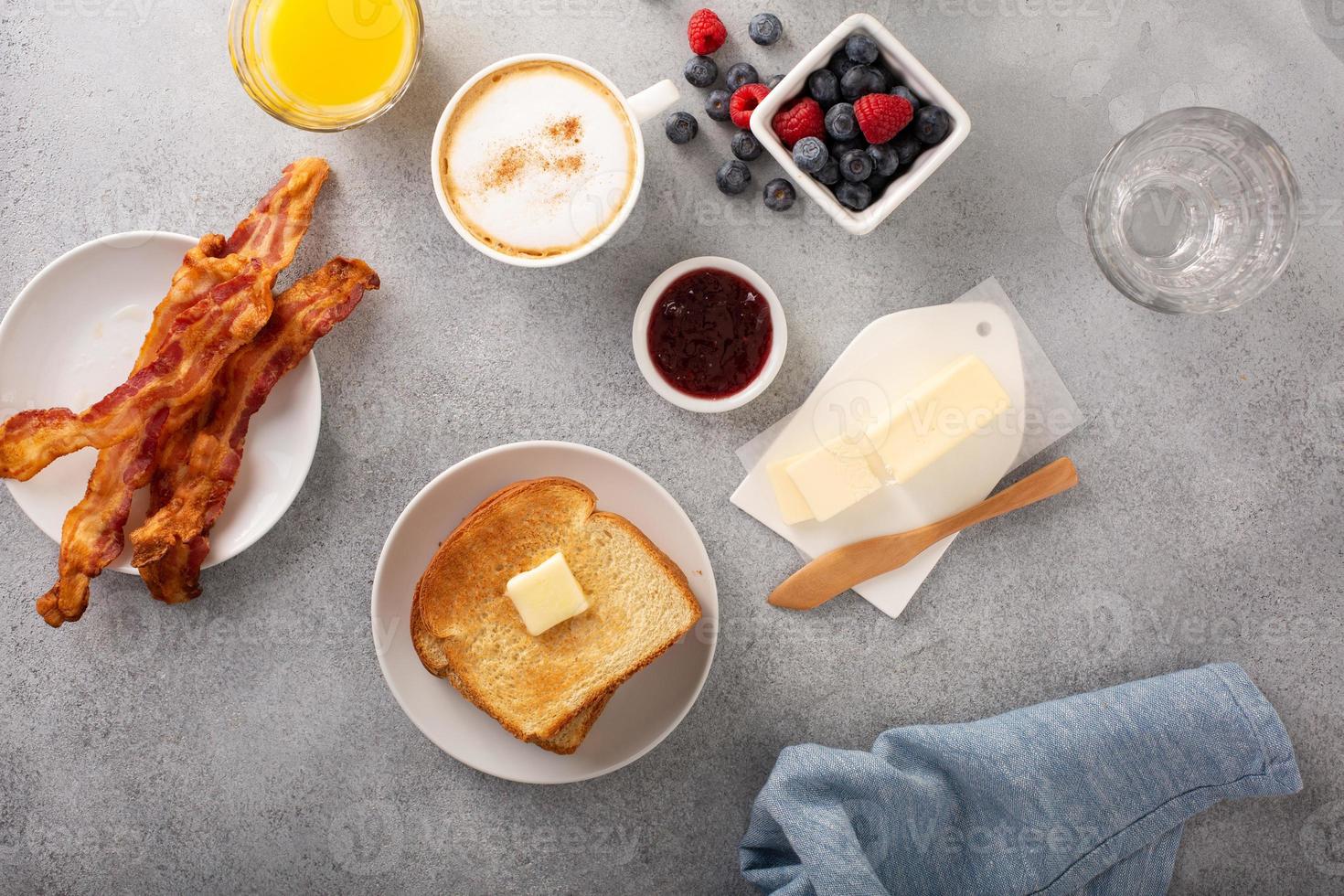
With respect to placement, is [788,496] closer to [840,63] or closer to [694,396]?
[694,396]

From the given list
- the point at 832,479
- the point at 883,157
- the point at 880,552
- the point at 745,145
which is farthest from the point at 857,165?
the point at 880,552

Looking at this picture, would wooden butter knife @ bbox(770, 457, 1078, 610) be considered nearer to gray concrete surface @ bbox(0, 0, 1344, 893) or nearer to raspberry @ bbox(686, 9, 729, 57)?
gray concrete surface @ bbox(0, 0, 1344, 893)

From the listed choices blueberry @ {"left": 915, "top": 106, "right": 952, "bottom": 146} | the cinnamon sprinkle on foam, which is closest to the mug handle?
the cinnamon sprinkle on foam

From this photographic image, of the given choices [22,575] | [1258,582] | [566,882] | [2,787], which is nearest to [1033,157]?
[1258,582]

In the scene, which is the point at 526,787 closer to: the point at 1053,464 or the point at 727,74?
the point at 1053,464

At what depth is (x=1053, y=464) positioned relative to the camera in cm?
174

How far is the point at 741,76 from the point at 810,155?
1.11ft

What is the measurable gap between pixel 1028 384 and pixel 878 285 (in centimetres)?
39

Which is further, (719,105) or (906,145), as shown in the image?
(719,105)

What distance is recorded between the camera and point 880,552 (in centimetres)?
176

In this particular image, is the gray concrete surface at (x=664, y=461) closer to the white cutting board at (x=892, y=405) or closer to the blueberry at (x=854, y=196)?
the white cutting board at (x=892, y=405)

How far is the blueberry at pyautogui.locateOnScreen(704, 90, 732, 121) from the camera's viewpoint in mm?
1737

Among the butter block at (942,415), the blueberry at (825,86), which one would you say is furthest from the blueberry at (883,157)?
the butter block at (942,415)

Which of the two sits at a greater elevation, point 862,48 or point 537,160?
point 862,48
